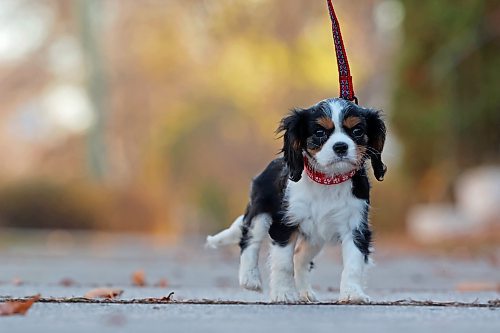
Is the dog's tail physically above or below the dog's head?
below

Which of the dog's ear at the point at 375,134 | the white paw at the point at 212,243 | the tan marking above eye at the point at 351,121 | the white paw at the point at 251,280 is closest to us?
the tan marking above eye at the point at 351,121

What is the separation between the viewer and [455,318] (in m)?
5.33

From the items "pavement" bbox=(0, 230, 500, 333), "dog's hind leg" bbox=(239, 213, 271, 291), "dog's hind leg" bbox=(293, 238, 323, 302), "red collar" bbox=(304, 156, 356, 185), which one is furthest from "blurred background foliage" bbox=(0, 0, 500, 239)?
"red collar" bbox=(304, 156, 356, 185)

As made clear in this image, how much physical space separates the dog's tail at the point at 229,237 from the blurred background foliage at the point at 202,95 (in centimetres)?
1732

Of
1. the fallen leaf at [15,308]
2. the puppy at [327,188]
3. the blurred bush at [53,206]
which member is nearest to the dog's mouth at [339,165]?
the puppy at [327,188]

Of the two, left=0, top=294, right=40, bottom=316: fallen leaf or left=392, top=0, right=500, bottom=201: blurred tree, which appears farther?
left=392, top=0, right=500, bottom=201: blurred tree

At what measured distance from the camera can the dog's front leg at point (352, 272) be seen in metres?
6.34

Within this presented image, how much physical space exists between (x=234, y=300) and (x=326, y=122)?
1.17m

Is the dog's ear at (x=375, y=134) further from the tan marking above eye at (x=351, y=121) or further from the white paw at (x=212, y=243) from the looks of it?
the white paw at (x=212, y=243)

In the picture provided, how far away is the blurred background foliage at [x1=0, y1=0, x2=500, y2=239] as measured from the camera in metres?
26.1

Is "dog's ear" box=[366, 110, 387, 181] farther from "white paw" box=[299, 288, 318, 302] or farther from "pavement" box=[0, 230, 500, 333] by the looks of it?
"white paw" box=[299, 288, 318, 302]

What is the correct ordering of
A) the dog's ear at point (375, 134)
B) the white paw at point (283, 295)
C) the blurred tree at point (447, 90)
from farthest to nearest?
the blurred tree at point (447, 90), the dog's ear at point (375, 134), the white paw at point (283, 295)

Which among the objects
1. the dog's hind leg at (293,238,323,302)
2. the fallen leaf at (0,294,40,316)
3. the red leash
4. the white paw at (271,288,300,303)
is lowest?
the fallen leaf at (0,294,40,316)

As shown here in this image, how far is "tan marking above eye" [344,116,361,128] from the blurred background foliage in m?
18.3
